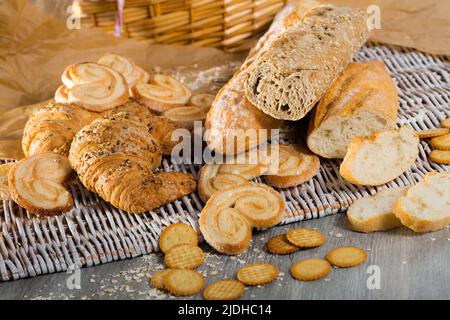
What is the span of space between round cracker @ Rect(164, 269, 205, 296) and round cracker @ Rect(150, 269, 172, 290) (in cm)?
1

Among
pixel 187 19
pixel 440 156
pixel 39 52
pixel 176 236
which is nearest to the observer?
pixel 176 236

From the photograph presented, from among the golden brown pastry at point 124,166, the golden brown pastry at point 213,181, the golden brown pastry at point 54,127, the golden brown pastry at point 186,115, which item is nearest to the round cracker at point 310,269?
the golden brown pastry at point 213,181

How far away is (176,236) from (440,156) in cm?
100

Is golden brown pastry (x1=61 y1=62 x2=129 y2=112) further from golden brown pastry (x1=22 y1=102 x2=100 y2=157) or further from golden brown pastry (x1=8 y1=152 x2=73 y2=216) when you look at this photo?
golden brown pastry (x1=8 y1=152 x2=73 y2=216)

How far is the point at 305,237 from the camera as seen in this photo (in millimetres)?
2133

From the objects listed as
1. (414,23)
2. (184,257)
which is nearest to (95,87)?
(184,257)

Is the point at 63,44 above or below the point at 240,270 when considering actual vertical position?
above

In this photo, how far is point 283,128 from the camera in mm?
2666

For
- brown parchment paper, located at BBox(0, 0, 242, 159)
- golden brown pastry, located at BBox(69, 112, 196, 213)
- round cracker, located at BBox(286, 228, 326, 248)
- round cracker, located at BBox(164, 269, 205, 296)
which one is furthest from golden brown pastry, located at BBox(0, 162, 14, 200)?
round cracker, located at BBox(286, 228, 326, 248)

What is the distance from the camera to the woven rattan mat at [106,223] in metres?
2.09

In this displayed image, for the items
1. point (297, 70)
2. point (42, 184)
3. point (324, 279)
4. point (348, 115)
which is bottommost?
point (324, 279)

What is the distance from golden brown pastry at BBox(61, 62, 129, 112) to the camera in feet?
8.67

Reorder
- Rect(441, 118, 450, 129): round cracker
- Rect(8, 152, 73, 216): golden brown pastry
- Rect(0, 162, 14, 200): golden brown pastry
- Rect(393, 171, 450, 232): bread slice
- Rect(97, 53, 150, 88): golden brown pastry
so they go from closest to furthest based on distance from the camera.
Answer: Rect(393, 171, 450, 232): bread slice < Rect(8, 152, 73, 216): golden brown pastry < Rect(0, 162, 14, 200): golden brown pastry < Rect(441, 118, 450, 129): round cracker < Rect(97, 53, 150, 88): golden brown pastry

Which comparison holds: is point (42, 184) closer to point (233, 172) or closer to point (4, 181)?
point (4, 181)
